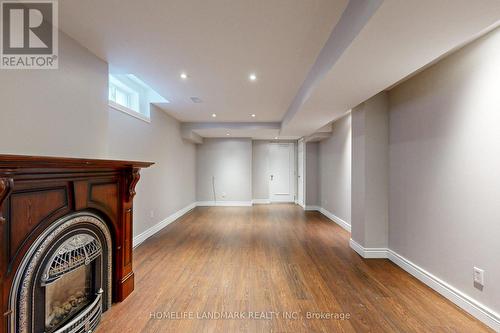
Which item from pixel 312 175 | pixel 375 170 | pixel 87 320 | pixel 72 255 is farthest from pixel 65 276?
pixel 312 175

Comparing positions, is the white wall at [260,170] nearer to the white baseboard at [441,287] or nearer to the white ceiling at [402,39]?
the white baseboard at [441,287]

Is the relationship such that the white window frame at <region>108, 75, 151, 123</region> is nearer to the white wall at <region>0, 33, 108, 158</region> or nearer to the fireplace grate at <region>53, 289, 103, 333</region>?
the white wall at <region>0, 33, 108, 158</region>

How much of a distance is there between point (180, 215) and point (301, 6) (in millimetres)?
5310

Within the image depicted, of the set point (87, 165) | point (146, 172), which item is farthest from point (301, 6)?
point (146, 172)

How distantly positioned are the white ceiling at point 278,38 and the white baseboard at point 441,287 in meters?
2.11

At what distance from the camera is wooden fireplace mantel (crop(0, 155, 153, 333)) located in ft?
3.94

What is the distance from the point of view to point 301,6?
1.69 m

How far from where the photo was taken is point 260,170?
8.04 m

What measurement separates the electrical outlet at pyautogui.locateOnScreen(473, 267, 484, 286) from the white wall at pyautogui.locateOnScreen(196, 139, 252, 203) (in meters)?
6.00

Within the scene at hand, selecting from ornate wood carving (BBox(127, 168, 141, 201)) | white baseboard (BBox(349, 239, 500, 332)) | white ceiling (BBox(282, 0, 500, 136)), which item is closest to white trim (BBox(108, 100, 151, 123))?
ornate wood carving (BBox(127, 168, 141, 201))

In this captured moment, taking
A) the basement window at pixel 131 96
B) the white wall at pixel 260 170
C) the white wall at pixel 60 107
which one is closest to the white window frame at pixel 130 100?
the basement window at pixel 131 96

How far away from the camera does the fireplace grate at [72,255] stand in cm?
147

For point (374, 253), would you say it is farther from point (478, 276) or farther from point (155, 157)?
point (155, 157)

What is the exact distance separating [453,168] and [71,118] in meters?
3.67
